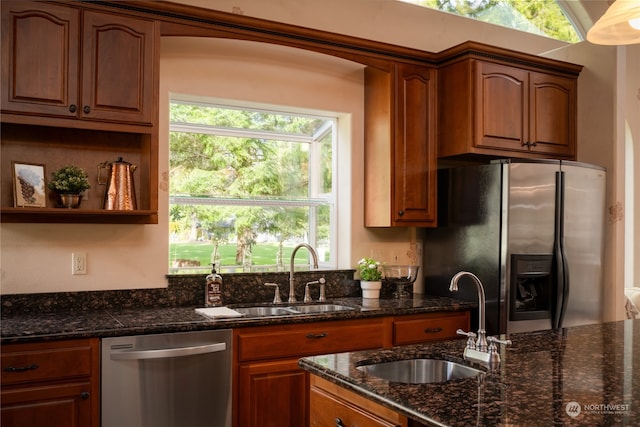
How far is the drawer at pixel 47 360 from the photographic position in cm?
231

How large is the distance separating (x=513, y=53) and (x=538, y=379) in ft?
8.77

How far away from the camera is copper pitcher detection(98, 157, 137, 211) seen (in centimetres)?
295

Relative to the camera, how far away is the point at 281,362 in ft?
9.57

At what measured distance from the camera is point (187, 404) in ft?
8.74

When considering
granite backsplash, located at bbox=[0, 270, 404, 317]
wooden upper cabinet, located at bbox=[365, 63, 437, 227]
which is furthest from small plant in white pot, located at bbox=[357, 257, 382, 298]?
wooden upper cabinet, located at bbox=[365, 63, 437, 227]

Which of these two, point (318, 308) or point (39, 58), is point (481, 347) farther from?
point (39, 58)

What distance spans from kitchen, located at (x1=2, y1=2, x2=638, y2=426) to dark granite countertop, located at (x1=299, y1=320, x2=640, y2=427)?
1.66 m

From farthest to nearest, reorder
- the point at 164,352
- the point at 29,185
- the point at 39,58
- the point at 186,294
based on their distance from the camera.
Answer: the point at 186,294, the point at 29,185, the point at 39,58, the point at 164,352

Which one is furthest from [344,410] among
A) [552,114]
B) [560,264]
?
[552,114]

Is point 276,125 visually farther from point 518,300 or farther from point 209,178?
point 518,300

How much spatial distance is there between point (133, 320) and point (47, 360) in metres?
0.44

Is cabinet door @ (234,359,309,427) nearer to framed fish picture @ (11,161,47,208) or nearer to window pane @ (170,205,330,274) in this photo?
window pane @ (170,205,330,274)

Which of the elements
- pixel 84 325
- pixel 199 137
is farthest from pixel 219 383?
pixel 199 137

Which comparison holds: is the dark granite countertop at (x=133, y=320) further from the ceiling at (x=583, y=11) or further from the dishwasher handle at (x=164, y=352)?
the ceiling at (x=583, y=11)
